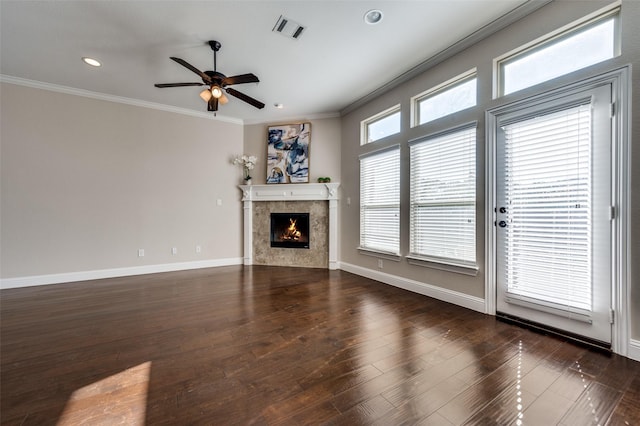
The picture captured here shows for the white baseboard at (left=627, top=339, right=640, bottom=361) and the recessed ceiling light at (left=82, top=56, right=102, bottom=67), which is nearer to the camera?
the white baseboard at (left=627, top=339, right=640, bottom=361)

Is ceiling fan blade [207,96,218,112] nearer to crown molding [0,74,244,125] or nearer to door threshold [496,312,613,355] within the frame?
crown molding [0,74,244,125]

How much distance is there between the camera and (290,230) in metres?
5.14

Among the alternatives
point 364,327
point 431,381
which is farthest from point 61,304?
point 431,381

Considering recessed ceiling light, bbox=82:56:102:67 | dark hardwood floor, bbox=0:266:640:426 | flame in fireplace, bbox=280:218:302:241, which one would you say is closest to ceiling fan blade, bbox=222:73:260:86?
recessed ceiling light, bbox=82:56:102:67

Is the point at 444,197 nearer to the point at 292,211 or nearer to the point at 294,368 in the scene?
the point at 294,368

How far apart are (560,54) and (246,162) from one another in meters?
4.69

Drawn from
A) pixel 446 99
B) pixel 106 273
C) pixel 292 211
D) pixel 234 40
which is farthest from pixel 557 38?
pixel 106 273

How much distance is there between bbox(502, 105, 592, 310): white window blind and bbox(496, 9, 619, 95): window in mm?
397

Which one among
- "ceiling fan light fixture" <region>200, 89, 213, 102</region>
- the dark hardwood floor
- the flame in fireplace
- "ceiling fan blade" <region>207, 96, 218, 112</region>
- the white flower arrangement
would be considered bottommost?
the dark hardwood floor

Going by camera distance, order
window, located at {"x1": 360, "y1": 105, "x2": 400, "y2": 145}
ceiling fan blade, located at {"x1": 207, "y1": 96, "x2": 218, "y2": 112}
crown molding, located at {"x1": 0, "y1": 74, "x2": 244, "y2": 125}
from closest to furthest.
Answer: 1. ceiling fan blade, located at {"x1": 207, "y1": 96, "x2": 218, "y2": 112}
2. crown molding, located at {"x1": 0, "y1": 74, "x2": 244, "y2": 125}
3. window, located at {"x1": 360, "y1": 105, "x2": 400, "y2": 145}

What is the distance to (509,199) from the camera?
2.46 metres

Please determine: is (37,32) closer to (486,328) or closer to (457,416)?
(457,416)

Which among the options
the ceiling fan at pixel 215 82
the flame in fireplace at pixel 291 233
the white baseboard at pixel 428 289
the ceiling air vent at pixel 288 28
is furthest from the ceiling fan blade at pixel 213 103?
the white baseboard at pixel 428 289

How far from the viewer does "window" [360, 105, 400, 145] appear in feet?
12.5
